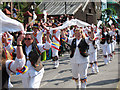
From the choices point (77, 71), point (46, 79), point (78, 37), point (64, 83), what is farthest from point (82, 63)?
point (46, 79)

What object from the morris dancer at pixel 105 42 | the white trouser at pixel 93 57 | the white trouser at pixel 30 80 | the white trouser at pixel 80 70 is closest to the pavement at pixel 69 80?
the white trouser at pixel 93 57

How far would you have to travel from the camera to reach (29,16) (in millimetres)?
11422

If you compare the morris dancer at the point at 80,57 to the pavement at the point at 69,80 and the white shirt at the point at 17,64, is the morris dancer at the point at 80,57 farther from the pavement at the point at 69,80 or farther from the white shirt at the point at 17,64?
the white shirt at the point at 17,64

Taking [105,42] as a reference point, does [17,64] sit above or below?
above

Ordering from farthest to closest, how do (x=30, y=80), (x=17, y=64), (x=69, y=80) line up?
(x=69, y=80) < (x=30, y=80) < (x=17, y=64)

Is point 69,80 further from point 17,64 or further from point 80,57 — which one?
point 17,64

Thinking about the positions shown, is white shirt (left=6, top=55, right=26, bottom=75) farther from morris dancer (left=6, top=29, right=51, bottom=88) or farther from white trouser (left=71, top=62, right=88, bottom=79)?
white trouser (left=71, top=62, right=88, bottom=79)

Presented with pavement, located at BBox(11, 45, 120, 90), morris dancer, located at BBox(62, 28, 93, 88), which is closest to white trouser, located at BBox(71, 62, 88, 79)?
morris dancer, located at BBox(62, 28, 93, 88)

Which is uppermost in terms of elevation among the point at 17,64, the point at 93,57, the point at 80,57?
the point at 17,64

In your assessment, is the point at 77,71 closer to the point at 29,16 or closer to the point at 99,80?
the point at 99,80

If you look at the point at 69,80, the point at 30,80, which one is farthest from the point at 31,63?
the point at 69,80

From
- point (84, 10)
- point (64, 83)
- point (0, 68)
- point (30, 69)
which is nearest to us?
point (0, 68)

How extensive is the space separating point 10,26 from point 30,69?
165 centimetres

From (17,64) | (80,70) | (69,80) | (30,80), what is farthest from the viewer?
(69,80)
